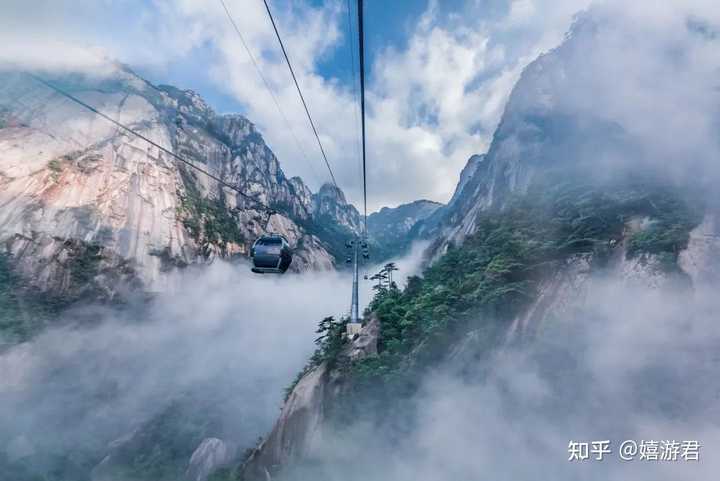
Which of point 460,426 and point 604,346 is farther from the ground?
point 604,346

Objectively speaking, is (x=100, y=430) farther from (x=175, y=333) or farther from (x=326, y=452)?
(x=326, y=452)

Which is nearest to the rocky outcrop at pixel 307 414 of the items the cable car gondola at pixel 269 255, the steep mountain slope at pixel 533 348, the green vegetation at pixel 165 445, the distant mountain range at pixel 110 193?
the steep mountain slope at pixel 533 348

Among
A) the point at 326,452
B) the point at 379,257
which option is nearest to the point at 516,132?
the point at 326,452

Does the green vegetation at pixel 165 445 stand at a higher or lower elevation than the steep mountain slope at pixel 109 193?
lower

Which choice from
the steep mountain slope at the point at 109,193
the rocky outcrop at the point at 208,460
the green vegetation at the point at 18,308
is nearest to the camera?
the green vegetation at the point at 18,308

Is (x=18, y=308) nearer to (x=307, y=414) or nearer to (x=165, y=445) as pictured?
(x=165, y=445)

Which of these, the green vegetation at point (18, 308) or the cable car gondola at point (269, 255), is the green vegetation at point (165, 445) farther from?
the cable car gondola at point (269, 255)
